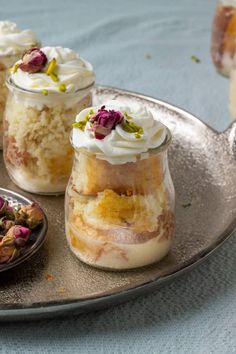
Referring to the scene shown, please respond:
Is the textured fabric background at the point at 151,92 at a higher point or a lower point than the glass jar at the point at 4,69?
lower

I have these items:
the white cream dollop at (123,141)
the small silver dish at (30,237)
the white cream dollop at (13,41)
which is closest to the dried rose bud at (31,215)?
the small silver dish at (30,237)

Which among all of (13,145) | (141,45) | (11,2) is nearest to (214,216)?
(13,145)

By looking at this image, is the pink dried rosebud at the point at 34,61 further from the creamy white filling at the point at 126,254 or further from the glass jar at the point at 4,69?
the creamy white filling at the point at 126,254

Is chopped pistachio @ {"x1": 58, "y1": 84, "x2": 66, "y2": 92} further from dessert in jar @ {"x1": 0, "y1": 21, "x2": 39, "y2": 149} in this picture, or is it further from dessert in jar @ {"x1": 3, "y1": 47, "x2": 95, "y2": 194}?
dessert in jar @ {"x1": 0, "y1": 21, "x2": 39, "y2": 149}

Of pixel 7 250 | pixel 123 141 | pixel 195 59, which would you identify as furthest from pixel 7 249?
pixel 195 59

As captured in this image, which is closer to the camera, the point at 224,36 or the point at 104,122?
the point at 104,122

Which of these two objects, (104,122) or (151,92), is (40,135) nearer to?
(104,122)

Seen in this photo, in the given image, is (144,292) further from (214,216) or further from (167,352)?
(214,216)
